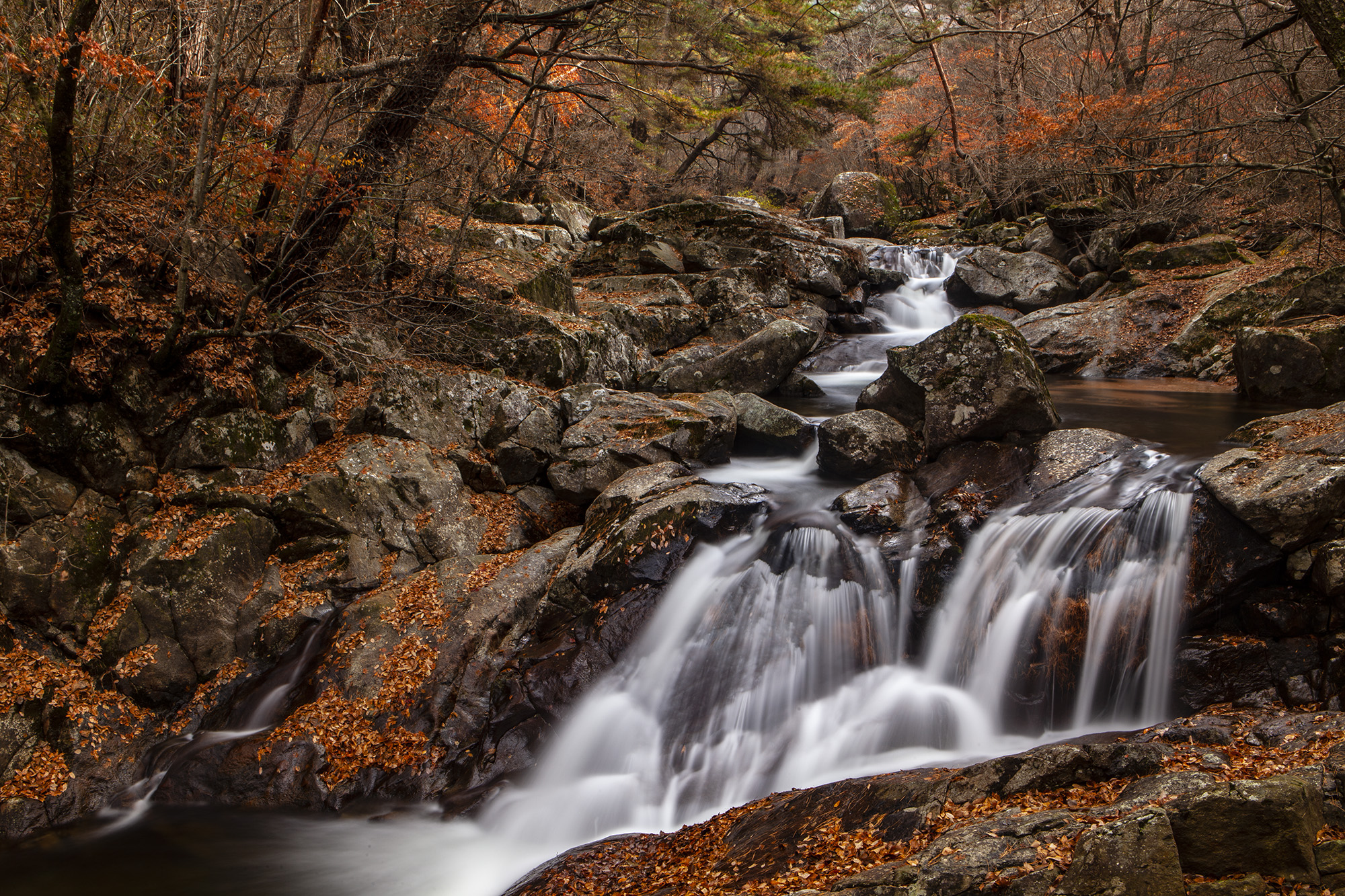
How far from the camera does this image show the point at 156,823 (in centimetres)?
552

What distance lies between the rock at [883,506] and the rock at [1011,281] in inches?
432

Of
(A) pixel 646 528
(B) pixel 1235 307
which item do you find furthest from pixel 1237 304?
(A) pixel 646 528

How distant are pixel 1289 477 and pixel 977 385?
3.15 metres

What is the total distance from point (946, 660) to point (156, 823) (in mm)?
6589

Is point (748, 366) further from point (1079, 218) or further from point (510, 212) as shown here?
point (1079, 218)

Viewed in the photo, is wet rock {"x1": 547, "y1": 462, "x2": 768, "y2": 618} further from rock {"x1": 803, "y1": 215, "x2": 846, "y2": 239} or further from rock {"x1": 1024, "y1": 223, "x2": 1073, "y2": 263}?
rock {"x1": 803, "y1": 215, "x2": 846, "y2": 239}

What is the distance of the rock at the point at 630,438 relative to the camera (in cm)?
884

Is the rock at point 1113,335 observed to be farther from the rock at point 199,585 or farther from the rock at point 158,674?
the rock at point 158,674

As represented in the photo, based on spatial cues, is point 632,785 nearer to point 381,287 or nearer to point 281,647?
point 281,647

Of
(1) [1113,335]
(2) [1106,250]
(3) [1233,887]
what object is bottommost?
(3) [1233,887]

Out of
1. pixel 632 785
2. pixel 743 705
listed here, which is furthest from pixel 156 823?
pixel 743 705

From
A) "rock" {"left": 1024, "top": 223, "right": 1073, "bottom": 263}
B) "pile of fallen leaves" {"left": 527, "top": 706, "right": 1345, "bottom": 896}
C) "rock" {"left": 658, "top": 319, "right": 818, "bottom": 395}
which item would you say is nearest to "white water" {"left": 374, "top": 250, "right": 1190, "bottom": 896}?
"pile of fallen leaves" {"left": 527, "top": 706, "right": 1345, "bottom": 896}

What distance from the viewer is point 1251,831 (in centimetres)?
268

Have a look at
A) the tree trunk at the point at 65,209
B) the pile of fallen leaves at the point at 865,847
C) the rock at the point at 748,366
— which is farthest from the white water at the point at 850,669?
the rock at the point at 748,366
